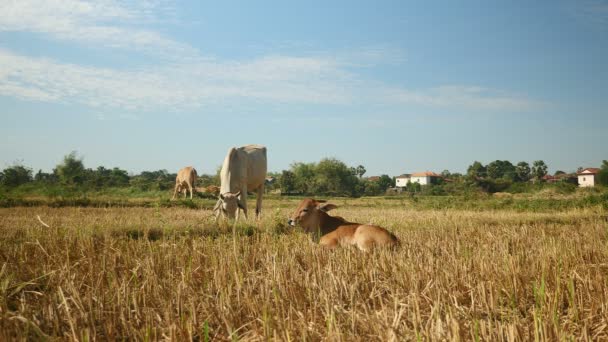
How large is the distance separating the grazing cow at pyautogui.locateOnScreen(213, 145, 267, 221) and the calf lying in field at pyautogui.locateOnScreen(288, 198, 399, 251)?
375 cm

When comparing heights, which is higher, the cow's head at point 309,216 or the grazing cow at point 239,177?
the grazing cow at point 239,177

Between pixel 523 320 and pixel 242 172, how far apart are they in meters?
11.5

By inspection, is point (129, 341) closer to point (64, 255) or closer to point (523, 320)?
point (523, 320)

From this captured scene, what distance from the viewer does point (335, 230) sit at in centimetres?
734

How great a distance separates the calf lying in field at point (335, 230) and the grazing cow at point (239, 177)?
3.75 m

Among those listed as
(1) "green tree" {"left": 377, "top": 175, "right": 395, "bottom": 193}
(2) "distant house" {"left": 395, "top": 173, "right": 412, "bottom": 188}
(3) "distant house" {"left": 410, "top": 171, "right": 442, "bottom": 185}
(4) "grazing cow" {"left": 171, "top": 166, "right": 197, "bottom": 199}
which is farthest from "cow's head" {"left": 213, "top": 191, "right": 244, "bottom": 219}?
(2) "distant house" {"left": 395, "top": 173, "right": 412, "bottom": 188}

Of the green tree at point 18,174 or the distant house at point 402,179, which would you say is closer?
the green tree at point 18,174

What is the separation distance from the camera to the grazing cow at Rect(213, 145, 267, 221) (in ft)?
→ 39.7

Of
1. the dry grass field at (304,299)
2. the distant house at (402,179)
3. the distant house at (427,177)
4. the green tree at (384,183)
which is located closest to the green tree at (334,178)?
the green tree at (384,183)

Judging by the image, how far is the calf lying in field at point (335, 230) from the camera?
6562mm

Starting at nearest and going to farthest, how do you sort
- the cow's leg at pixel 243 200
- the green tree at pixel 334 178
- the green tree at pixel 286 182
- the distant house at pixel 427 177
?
the cow's leg at pixel 243 200 < the green tree at pixel 286 182 < the green tree at pixel 334 178 < the distant house at pixel 427 177

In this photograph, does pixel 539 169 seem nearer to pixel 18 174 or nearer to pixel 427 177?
pixel 427 177

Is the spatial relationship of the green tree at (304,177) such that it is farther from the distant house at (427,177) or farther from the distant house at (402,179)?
the distant house at (402,179)

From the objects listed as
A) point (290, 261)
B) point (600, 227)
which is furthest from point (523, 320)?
point (600, 227)
